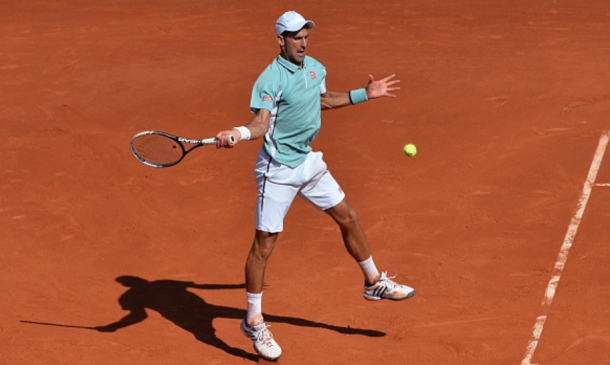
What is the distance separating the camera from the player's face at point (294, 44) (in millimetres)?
6918

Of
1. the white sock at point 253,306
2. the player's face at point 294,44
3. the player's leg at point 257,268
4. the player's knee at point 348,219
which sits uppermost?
the player's face at point 294,44

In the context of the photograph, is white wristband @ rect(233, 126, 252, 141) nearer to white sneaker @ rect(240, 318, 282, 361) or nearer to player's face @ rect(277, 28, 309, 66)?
player's face @ rect(277, 28, 309, 66)

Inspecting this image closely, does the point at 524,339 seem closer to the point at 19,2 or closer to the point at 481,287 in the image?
the point at 481,287

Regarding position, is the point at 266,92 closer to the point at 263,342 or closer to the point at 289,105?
the point at 289,105

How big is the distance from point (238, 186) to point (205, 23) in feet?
25.5

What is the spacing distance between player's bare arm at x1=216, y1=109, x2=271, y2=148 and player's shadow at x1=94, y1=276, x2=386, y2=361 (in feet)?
6.54

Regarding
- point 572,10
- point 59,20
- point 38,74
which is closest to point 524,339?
point 38,74

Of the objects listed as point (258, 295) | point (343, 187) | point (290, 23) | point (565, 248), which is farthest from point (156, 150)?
point (565, 248)

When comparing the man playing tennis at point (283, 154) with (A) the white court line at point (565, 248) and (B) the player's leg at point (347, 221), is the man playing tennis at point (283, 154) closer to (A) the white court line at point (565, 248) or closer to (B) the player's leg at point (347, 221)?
(B) the player's leg at point (347, 221)

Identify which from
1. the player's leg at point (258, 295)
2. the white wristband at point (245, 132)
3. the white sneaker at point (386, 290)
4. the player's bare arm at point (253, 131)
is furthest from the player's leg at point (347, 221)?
the white wristband at point (245, 132)

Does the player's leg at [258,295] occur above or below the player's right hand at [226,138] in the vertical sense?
below

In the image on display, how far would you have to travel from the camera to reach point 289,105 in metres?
7.00

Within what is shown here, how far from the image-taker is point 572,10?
17641 millimetres

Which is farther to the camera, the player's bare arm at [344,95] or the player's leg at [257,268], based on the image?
the player's bare arm at [344,95]
